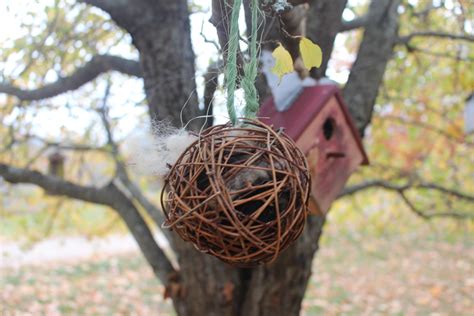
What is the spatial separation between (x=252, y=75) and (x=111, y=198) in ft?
7.06

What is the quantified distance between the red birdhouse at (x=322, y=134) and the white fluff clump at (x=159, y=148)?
0.62 meters

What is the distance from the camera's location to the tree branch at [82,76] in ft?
9.66

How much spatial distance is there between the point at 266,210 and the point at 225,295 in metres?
1.74

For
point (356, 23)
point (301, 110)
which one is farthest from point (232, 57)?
point (356, 23)

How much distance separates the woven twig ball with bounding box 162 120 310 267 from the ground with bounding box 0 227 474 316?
4898mm

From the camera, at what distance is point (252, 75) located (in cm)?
124

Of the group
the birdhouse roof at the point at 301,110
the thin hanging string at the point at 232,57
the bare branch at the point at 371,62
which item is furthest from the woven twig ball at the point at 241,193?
→ the bare branch at the point at 371,62

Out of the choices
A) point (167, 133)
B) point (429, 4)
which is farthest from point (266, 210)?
point (429, 4)

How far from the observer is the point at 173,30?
2682 millimetres

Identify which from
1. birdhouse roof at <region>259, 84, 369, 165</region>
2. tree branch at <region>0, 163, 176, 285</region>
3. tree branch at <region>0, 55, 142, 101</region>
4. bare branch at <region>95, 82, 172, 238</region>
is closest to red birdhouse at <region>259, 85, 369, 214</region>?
birdhouse roof at <region>259, 84, 369, 165</region>

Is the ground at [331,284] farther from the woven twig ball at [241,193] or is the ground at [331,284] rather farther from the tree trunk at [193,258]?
the woven twig ball at [241,193]

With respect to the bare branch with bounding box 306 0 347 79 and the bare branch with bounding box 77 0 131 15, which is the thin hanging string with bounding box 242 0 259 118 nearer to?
the bare branch with bounding box 306 0 347 79

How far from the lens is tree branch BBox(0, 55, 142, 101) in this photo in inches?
116

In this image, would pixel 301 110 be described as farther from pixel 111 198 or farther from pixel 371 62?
pixel 111 198
